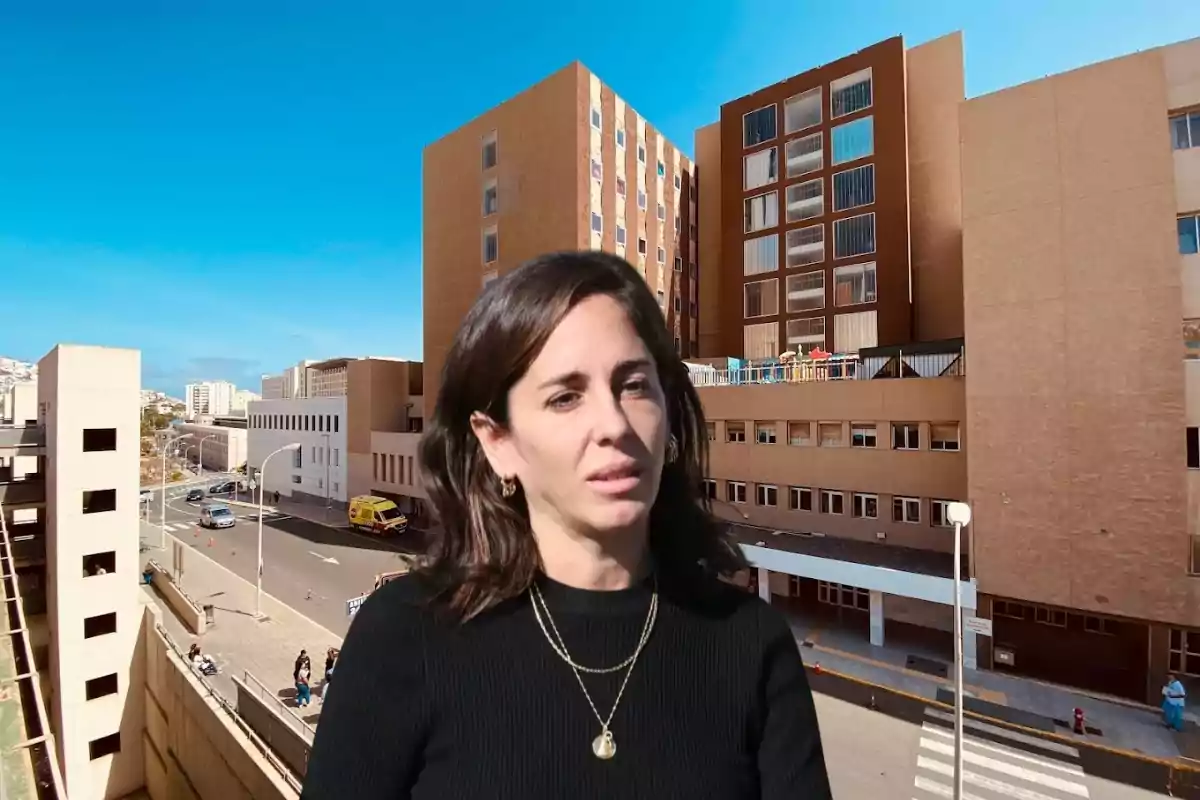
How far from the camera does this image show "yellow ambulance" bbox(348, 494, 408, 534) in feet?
88.7

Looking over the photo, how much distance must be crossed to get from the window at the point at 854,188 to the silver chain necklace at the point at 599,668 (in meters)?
26.1

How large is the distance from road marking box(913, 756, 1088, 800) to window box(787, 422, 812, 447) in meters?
9.71

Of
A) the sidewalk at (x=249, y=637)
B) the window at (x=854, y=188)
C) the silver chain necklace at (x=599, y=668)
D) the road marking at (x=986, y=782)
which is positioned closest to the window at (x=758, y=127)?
the window at (x=854, y=188)

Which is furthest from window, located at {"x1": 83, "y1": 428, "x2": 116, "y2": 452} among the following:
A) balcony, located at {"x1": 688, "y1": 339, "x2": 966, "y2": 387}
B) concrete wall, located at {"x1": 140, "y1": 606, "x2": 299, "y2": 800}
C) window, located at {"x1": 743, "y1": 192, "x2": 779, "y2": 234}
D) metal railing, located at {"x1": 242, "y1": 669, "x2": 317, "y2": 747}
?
window, located at {"x1": 743, "y1": 192, "x2": 779, "y2": 234}

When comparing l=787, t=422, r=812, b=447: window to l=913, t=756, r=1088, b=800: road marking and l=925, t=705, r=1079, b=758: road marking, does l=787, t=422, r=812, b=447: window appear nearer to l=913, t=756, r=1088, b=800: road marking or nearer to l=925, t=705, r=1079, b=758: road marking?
l=925, t=705, r=1079, b=758: road marking

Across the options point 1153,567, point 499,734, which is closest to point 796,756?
→ point 499,734

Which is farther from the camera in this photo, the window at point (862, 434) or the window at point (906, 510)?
the window at point (862, 434)

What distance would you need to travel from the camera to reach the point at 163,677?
44.9 feet

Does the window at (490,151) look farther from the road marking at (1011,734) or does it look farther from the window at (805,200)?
the road marking at (1011,734)

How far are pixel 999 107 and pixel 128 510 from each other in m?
25.4

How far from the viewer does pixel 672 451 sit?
1870 millimetres

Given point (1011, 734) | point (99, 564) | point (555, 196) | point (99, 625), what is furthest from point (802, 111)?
point (99, 625)

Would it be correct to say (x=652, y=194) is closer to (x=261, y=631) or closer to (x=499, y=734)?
(x=261, y=631)

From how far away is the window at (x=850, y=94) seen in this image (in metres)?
23.4
